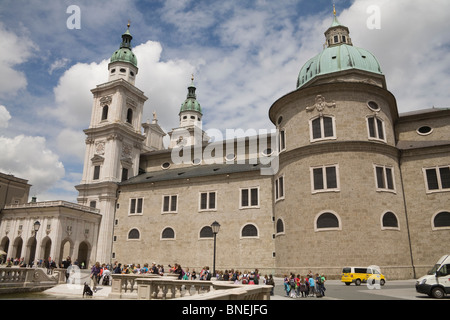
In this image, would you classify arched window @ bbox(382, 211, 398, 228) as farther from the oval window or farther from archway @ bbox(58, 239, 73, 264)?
archway @ bbox(58, 239, 73, 264)

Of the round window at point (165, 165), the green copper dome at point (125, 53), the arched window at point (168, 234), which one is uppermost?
the green copper dome at point (125, 53)

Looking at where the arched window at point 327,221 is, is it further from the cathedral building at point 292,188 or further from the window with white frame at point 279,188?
the window with white frame at point 279,188

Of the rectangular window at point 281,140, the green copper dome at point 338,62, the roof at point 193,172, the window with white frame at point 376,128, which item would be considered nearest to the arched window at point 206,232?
the roof at point 193,172

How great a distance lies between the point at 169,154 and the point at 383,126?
3076 cm

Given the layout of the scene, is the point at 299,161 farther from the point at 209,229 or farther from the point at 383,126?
the point at 209,229

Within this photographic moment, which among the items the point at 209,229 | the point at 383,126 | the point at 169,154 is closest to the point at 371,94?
the point at 383,126

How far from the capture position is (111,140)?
47.6 meters

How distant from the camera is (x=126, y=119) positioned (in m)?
51.1

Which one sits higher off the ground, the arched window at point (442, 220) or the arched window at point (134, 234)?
the arched window at point (442, 220)

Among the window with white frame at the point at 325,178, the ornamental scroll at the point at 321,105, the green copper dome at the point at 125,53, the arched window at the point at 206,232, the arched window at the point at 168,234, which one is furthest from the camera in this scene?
the green copper dome at the point at 125,53

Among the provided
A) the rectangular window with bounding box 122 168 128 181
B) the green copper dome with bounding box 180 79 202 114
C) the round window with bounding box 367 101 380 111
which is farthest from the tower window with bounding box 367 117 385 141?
the green copper dome with bounding box 180 79 202 114

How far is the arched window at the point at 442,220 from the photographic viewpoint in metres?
27.0

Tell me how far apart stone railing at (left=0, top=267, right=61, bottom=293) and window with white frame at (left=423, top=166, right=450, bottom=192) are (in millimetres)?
30335

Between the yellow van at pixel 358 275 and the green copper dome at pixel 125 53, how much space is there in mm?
44804
